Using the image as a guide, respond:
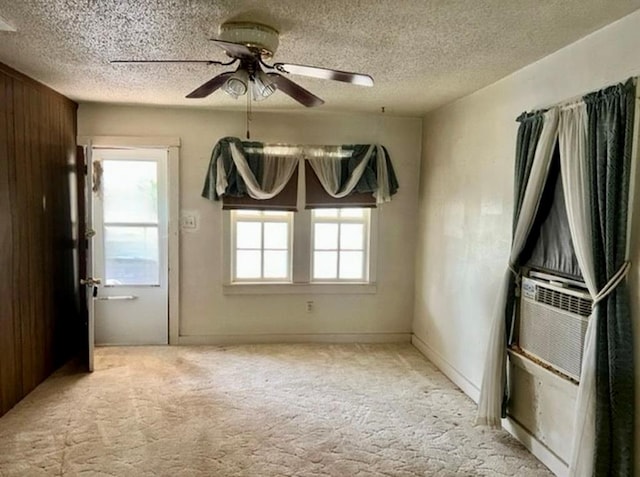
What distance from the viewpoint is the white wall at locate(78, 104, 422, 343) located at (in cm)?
483

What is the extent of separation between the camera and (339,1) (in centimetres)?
215

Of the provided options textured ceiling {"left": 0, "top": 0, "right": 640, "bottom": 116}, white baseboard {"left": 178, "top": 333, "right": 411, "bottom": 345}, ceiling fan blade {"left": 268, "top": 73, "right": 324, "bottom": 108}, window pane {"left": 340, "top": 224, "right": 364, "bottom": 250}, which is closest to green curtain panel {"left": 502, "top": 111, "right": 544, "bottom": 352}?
textured ceiling {"left": 0, "top": 0, "right": 640, "bottom": 116}

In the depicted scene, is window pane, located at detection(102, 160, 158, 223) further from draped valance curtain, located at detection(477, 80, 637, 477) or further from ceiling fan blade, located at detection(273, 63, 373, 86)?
draped valance curtain, located at detection(477, 80, 637, 477)

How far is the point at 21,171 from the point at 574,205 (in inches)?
145

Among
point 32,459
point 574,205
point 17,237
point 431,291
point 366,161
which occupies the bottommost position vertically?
point 32,459

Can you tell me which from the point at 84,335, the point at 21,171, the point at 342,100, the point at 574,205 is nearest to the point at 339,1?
the point at 574,205

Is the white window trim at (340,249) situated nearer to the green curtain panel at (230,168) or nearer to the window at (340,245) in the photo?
the window at (340,245)

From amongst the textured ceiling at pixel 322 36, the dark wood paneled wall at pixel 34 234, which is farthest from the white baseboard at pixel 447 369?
the dark wood paneled wall at pixel 34 234

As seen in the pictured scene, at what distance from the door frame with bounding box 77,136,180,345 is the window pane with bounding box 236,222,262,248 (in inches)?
24.0

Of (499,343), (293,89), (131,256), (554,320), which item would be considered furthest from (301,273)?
(554,320)

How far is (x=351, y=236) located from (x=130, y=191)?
90.5 inches

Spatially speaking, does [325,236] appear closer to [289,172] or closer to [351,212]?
[351,212]

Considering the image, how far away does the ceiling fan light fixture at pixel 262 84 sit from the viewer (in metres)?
2.61

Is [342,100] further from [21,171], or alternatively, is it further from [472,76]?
[21,171]
